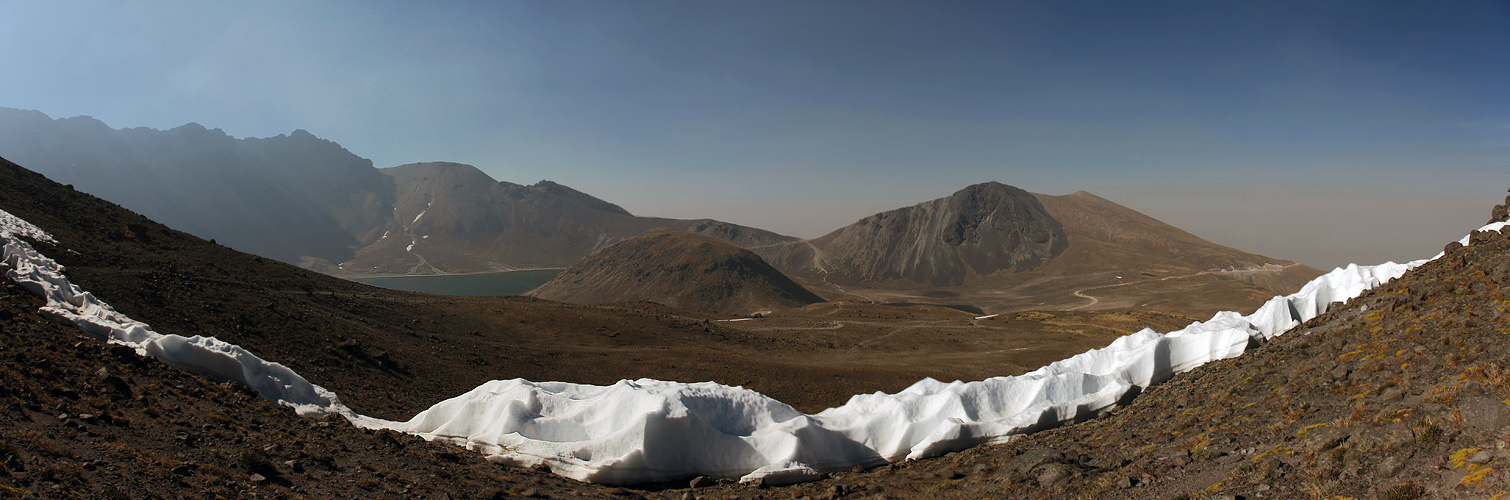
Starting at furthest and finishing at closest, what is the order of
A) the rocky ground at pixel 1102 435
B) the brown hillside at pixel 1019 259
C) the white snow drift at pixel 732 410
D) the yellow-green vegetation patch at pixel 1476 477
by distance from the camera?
the brown hillside at pixel 1019 259 < the white snow drift at pixel 732 410 < the rocky ground at pixel 1102 435 < the yellow-green vegetation patch at pixel 1476 477

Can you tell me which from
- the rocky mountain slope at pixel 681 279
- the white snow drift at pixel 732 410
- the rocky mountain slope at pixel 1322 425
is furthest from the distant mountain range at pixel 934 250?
the rocky mountain slope at pixel 1322 425

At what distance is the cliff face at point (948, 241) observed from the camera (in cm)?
12231

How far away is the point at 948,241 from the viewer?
128 m

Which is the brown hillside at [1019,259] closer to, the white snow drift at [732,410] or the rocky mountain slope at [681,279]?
the rocky mountain slope at [681,279]

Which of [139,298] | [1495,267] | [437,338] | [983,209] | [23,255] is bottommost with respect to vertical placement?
[437,338]

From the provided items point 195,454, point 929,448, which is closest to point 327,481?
point 195,454

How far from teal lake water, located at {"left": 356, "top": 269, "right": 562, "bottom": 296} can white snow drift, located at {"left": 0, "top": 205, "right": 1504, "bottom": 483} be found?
368 feet

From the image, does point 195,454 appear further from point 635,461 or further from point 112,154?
point 112,154

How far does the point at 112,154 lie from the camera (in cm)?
19850

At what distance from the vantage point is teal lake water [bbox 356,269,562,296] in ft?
414

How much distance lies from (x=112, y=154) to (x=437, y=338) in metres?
255

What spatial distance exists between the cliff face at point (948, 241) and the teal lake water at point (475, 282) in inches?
2280

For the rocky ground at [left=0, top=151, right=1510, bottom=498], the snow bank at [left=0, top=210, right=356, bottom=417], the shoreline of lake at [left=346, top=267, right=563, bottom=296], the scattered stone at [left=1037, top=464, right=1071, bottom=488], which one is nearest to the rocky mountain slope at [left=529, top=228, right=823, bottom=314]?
the shoreline of lake at [left=346, top=267, right=563, bottom=296]

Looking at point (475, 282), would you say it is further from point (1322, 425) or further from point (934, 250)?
point (1322, 425)
